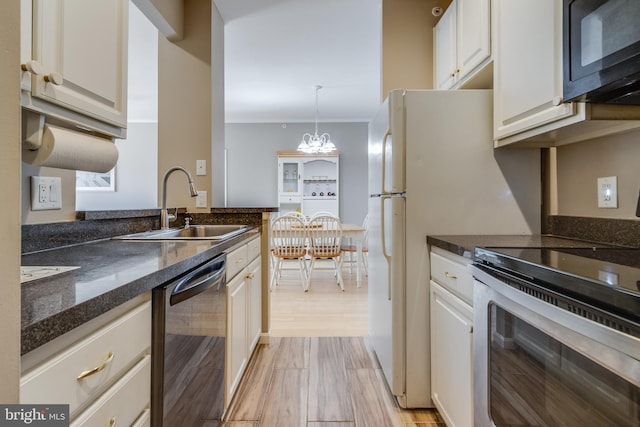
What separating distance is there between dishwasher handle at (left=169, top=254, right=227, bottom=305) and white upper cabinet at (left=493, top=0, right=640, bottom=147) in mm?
1348

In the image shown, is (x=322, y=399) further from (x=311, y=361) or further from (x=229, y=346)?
(x=229, y=346)

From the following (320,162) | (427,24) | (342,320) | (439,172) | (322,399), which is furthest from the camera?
(320,162)

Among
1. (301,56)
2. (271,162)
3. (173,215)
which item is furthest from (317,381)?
(271,162)

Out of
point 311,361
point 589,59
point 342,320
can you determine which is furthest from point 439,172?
point 342,320

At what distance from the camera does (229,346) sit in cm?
154

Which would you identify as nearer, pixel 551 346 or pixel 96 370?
pixel 96 370

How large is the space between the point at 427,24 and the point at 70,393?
8.91 feet

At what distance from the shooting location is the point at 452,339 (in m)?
1.39

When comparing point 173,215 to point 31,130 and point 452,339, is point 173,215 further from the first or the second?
point 452,339

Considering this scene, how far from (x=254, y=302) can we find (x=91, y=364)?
1600mm

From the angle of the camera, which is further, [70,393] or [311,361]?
[311,361]

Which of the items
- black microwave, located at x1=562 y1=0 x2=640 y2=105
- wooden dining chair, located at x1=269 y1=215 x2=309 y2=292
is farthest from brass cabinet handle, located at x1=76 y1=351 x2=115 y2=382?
wooden dining chair, located at x1=269 y1=215 x2=309 y2=292

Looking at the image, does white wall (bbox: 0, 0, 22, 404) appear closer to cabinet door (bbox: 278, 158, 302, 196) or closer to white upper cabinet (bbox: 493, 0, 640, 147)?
white upper cabinet (bbox: 493, 0, 640, 147)

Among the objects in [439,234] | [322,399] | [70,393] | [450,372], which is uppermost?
[439,234]
